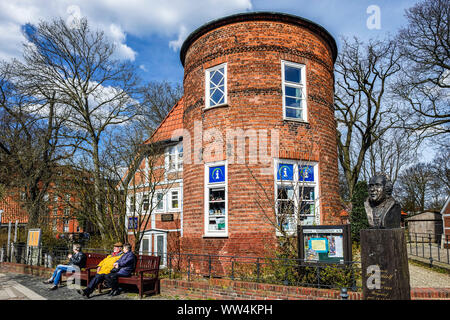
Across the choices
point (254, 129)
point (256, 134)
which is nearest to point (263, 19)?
point (254, 129)

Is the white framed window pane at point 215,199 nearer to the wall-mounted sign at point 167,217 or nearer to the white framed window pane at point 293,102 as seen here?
the white framed window pane at point 293,102

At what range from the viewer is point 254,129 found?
11.3 meters

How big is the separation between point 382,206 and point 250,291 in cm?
348

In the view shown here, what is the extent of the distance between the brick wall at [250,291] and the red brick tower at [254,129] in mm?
2347

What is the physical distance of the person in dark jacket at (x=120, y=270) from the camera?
356 inches

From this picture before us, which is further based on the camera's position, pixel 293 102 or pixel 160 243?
pixel 160 243

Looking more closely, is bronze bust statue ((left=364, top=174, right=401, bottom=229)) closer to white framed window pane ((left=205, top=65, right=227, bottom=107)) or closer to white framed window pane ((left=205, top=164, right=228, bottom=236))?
white framed window pane ((left=205, top=164, right=228, bottom=236))

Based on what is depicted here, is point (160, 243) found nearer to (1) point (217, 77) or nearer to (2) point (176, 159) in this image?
(2) point (176, 159)

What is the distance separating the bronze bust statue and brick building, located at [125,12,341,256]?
4109 mm

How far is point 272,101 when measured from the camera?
1152 centimetres

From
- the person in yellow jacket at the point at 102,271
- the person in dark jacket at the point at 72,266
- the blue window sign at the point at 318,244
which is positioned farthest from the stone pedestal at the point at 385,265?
the person in dark jacket at the point at 72,266
